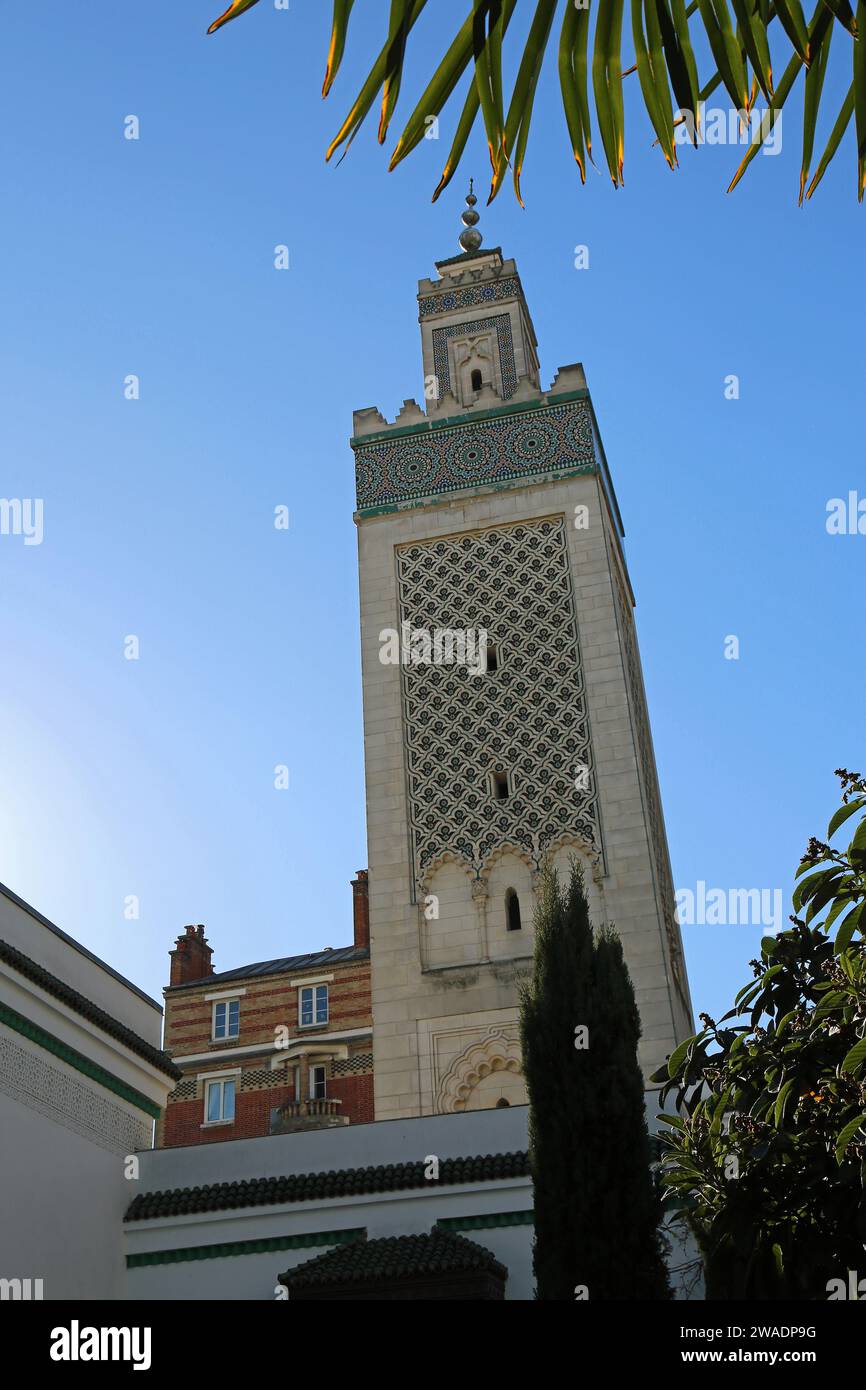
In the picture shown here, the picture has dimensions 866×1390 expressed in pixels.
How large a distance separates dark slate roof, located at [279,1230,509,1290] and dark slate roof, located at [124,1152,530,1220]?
0.45 meters

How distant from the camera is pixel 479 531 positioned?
57.4 ft

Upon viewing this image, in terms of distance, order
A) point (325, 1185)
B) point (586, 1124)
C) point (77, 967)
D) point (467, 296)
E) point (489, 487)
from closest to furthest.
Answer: point (586, 1124)
point (325, 1185)
point (77, 967)
point (489, 487)
point (467, 296)

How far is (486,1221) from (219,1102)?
12117 millimetres

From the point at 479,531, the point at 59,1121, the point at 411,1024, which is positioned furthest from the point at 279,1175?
the point at 479,531

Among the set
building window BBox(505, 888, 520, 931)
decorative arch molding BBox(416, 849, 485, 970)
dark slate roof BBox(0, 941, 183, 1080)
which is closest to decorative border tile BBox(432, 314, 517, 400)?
decorative arch molding BBox(416, 849, 485, 970)

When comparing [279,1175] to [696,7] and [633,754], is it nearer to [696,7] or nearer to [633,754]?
[633,754]

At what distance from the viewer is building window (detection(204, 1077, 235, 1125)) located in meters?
22.3

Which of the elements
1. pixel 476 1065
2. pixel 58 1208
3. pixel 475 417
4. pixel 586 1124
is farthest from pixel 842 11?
pixel 475 417

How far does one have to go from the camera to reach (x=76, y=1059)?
11562 millimetres

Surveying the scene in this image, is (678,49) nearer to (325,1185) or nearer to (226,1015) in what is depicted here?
(325,1185)

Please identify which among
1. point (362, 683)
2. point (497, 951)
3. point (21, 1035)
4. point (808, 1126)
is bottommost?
point (808, 1126)

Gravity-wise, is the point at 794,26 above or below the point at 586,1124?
above

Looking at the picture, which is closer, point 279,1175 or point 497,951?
point 279,1175

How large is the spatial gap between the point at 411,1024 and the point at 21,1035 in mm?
5035
